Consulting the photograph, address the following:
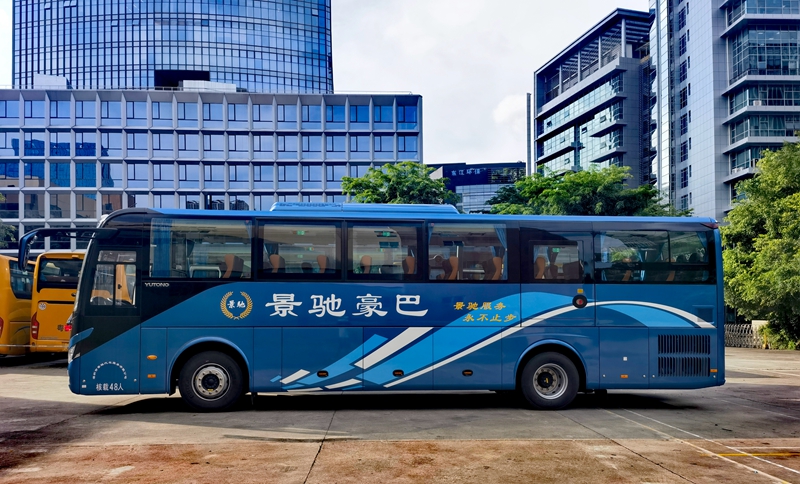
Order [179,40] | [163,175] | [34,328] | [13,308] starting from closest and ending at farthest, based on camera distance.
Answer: [34,328]
[13,308]
[163,175]
[179,40]

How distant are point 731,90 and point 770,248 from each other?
31923mm

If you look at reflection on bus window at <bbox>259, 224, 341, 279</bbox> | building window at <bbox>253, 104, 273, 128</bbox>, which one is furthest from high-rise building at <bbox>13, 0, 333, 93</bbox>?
reflection on bus window at <bbox>259, 224, 341, 279</bbox>

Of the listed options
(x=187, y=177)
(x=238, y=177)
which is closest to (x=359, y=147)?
(x=238, y=177)

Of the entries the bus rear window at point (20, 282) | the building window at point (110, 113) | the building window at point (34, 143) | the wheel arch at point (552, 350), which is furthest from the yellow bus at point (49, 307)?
the building window at point (34, 143)

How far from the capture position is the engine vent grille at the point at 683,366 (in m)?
12.1

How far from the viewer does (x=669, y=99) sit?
6297cm

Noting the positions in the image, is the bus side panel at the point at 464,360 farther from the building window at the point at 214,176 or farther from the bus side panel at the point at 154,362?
the building window at the point at 214,176

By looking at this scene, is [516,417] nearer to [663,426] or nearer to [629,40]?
[663,426]

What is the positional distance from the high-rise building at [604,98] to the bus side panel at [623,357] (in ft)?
175

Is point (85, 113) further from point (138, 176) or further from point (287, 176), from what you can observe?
point (287, 176)

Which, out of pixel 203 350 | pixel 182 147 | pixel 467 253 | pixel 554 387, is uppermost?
pixel 182 147

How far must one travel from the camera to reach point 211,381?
11492mm

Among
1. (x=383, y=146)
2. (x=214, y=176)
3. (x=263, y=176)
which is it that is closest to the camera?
(x=214, y=176)

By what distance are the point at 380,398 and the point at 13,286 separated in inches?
487
